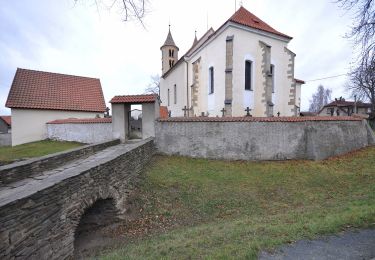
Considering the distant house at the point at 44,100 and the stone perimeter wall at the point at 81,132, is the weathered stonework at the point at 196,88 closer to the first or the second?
the stone perimeter wall at the point at 81,132

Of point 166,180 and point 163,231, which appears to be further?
point 166,180

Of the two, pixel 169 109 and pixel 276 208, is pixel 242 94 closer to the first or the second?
pixel 276 208

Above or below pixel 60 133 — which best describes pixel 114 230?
below

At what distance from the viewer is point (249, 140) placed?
12016mm

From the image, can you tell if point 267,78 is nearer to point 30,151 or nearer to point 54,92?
point 30,151

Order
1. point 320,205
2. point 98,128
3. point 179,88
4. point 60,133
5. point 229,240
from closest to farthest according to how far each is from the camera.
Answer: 1. point 229,240
2. point 320,205
3. point 98,128
4. point 60,133
5. point 179,88

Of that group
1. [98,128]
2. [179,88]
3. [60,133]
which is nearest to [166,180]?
[98,128]

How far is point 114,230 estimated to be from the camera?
270 inches

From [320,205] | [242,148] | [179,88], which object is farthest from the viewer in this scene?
[179,88]

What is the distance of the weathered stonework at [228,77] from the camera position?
15750mm

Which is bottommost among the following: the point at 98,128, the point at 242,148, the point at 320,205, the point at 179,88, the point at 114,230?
the point at 114,230

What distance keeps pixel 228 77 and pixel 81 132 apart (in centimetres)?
1057

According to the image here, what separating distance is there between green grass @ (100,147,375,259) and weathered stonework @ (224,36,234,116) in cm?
528

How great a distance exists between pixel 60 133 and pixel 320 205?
18.0m
